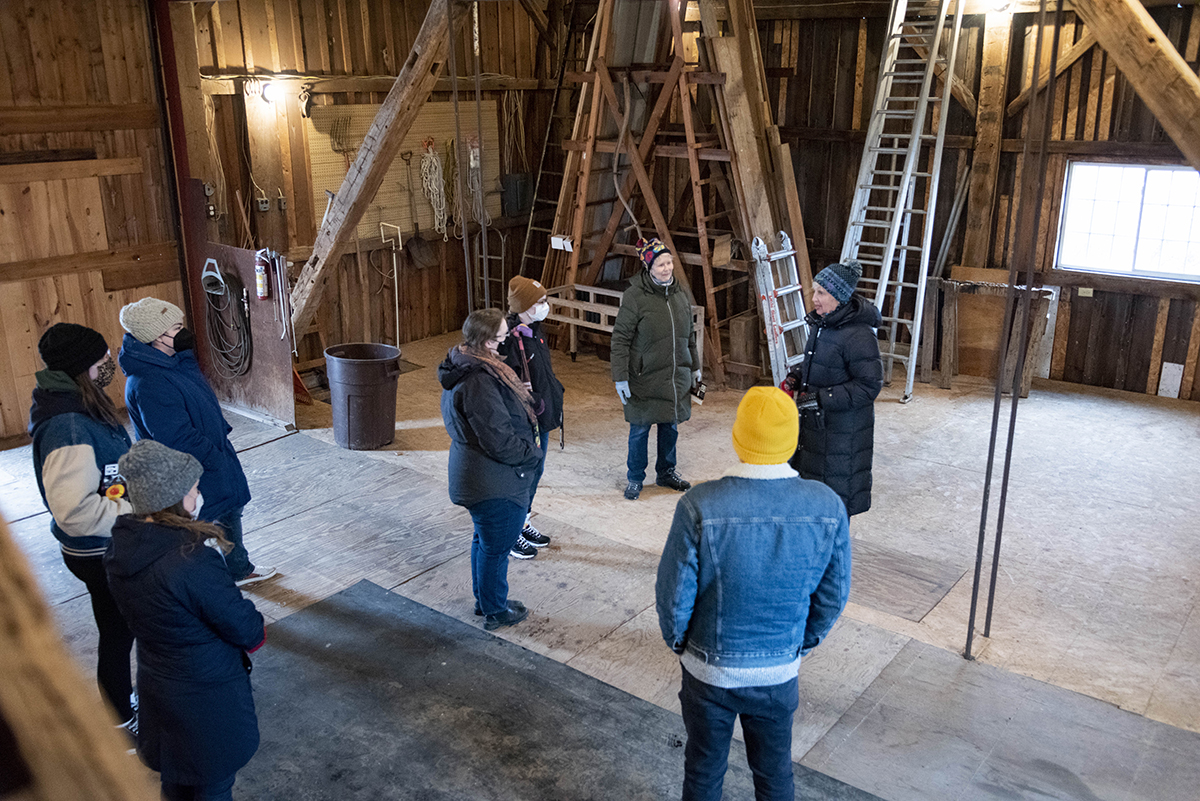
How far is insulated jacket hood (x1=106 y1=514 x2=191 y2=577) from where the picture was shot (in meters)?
2.76

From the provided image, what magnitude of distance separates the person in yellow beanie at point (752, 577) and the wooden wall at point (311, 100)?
21.5ft

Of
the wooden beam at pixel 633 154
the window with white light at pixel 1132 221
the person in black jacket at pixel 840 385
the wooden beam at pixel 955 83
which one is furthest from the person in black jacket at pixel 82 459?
the window with white light at pixel 1132 221

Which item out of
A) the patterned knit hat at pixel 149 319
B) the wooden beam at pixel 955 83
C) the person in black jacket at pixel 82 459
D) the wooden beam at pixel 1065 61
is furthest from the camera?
the wooden beam at pixel 955 83

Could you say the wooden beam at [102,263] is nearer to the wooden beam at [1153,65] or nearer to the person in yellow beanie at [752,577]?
the person in yellow beanie at [752,577]

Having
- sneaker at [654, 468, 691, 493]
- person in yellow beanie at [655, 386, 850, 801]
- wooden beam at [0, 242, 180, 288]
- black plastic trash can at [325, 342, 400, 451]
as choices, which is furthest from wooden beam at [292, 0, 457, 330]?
person in yellow beanie at [655, 386, 850, 801]

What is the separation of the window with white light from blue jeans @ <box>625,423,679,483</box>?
477 centimetres

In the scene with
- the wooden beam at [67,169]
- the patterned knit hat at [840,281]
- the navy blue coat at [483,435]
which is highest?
the wooden beam at [67,169]

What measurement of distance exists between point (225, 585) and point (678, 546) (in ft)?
4.45

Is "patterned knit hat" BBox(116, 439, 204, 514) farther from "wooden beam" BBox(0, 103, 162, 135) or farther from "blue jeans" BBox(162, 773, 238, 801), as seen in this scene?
"wooden beam" BBox(0, 103, 162, 135)

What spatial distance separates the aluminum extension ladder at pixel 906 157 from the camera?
8.48 meters

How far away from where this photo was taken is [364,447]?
738 centimetres

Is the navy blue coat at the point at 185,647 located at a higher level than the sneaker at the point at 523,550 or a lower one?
higher

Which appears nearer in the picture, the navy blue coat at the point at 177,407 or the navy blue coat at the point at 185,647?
the navy blue coat at the point at 185,647

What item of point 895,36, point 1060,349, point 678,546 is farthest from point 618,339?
point 1060,349
